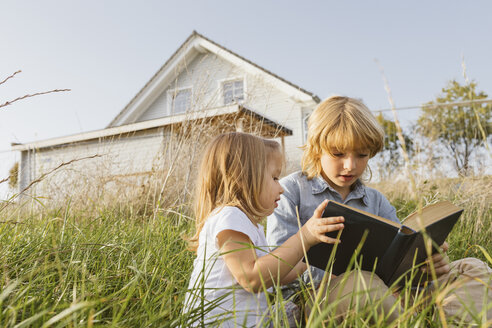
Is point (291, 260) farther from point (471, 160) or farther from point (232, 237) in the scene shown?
point (471, 160)

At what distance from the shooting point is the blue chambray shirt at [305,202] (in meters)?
1.93

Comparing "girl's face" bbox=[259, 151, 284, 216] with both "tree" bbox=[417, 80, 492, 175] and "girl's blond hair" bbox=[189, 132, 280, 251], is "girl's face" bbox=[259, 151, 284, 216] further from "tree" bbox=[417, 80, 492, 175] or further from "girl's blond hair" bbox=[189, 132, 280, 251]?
"tree" bbox=[417, 80, 492, 175]

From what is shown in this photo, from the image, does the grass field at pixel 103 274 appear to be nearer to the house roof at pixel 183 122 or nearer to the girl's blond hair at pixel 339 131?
the girl's blond hair at pixel 339 131

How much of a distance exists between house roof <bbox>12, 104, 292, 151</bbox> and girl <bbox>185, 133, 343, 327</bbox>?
1520mm

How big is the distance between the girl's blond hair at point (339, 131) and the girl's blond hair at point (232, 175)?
0.47 m

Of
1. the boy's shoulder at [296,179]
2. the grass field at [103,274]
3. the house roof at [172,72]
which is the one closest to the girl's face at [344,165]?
the boy's shoulder at [296,179]

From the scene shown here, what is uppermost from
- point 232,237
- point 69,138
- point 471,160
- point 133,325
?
point 69,138

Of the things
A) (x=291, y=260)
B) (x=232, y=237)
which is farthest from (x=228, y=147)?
(x=291, y=260)

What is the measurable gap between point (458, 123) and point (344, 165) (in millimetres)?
9844

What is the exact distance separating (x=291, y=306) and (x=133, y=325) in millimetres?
671

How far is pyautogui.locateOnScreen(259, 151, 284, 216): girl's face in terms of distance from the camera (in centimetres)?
152

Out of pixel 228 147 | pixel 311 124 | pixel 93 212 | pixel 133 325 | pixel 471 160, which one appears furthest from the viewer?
pixel 471 160

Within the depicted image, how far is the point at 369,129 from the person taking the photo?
193 centimetres

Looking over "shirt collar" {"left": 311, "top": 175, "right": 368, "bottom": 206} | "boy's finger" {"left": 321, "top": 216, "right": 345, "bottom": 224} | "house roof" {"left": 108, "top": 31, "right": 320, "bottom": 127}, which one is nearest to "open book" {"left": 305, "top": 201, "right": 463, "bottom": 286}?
"boy's finger" {"left": 321, "top": 216, "right": 345, "bottom": 224}
